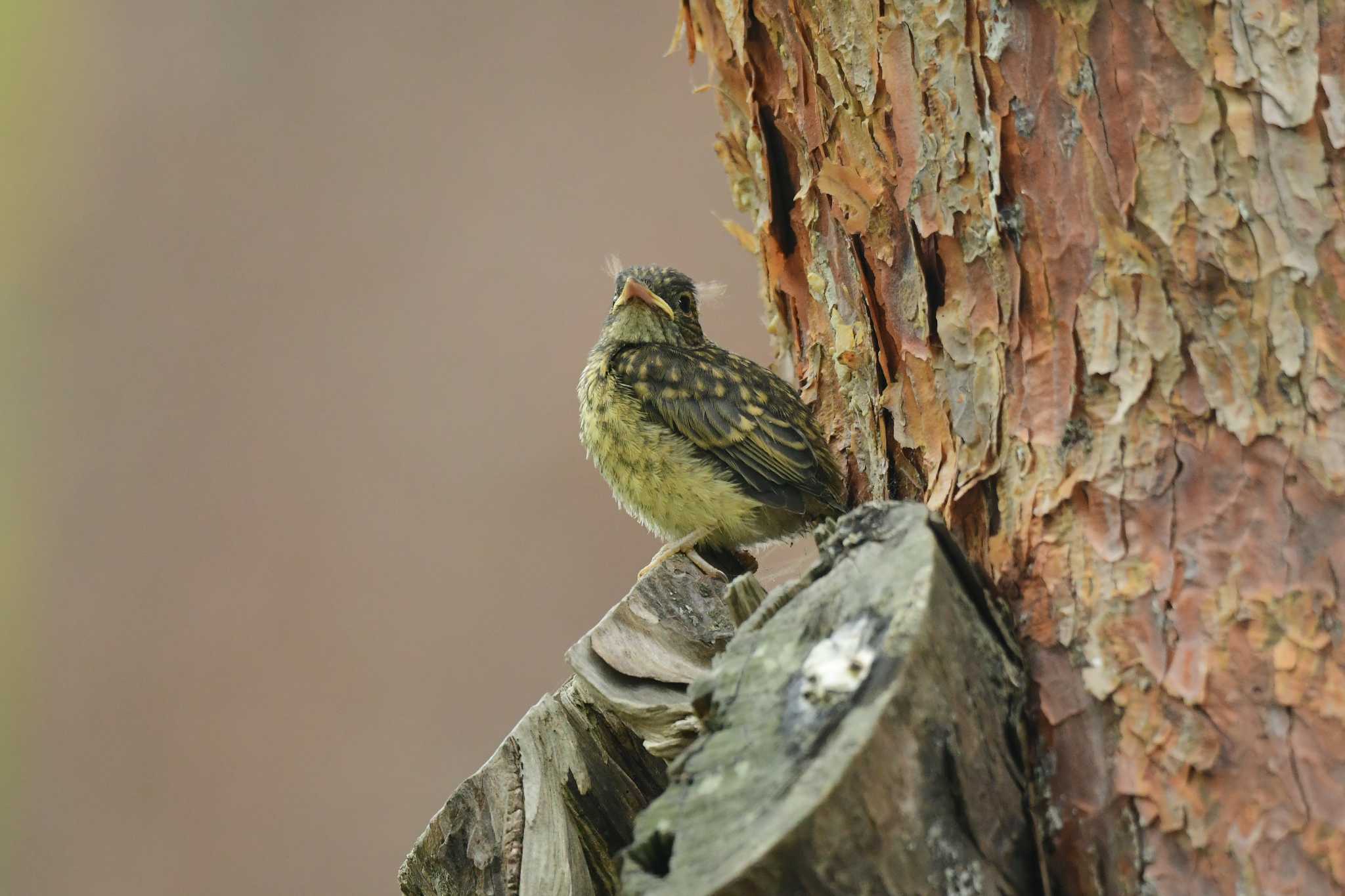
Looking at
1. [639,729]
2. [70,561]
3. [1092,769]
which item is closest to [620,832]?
[639,729]

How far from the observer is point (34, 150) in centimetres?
600

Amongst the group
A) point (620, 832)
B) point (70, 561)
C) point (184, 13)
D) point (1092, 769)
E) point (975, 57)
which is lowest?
point (1092, 769)

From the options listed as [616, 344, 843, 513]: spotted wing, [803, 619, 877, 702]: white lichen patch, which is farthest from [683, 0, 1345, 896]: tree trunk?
[616, 344, 843, 513]: spotted wing

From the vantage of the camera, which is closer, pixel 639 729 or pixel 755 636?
pixel 755 636

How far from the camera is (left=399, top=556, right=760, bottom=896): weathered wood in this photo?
230 centimetres

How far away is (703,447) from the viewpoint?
366 centimetres

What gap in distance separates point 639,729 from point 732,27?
1.45m

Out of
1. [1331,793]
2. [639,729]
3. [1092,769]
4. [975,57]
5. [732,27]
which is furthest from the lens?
[732,27]

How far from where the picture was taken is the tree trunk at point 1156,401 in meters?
1.64

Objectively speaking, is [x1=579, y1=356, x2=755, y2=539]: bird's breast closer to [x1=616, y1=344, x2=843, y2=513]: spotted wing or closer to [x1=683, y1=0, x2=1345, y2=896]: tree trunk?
[x1=616, y1=344, x2=843, y2=513]: spotted wing

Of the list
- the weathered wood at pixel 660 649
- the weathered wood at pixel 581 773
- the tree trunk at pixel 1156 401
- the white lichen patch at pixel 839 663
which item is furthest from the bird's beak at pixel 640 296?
the white lichen patch at pixel 839 663

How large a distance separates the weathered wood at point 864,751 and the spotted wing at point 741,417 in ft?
5.24

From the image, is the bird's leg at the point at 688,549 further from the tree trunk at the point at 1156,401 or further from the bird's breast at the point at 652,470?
the tree trunk at the point at 1156,401

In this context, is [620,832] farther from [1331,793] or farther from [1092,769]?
[1331,793]
